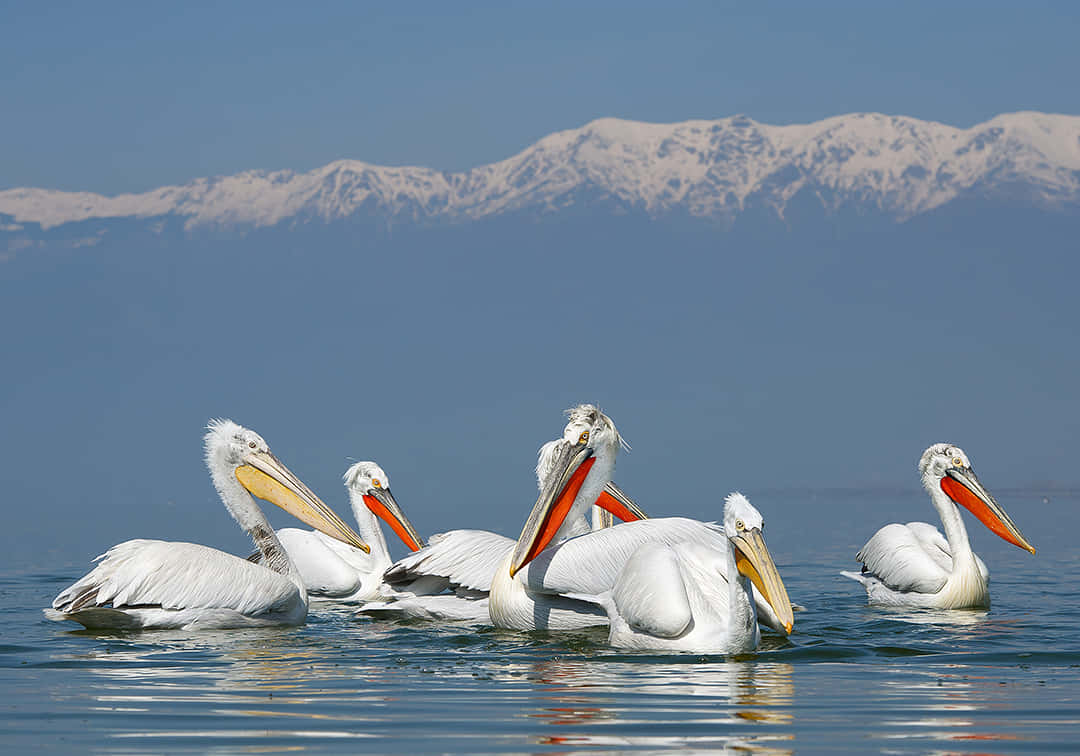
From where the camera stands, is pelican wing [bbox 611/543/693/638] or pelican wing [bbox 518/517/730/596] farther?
pelican wing [bbox 518/517/730/596]

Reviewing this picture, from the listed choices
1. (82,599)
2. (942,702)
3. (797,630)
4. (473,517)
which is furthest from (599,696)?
(473,517)

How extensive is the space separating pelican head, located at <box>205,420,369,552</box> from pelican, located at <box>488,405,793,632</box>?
1.27m

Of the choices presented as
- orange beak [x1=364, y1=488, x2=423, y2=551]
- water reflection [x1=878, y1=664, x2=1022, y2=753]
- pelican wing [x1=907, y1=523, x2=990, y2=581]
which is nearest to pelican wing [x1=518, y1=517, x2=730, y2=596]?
water reflection [x1=878, y1=664, x2=1022, y2=753]

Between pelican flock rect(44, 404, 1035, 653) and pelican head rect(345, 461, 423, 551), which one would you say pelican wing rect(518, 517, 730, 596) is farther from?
pelican head rect(345, 461, 423, 551)

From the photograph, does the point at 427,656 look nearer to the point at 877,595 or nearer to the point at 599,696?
the point at 599,696

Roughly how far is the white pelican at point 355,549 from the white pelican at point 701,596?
276 cm

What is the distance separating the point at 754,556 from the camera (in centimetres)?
571

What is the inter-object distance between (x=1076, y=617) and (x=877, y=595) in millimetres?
1289

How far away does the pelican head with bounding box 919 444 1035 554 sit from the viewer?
9.27 m

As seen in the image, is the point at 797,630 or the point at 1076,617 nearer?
the point at 797,630

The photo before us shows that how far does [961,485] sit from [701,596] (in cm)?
365

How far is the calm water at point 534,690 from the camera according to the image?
14.7ft

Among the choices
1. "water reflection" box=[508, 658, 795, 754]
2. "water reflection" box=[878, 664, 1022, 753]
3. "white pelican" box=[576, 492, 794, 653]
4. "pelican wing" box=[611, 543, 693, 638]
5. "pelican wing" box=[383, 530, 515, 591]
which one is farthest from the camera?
"pelican wing" box=[383, 530, 515, 591]

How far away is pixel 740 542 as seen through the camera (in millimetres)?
5766
